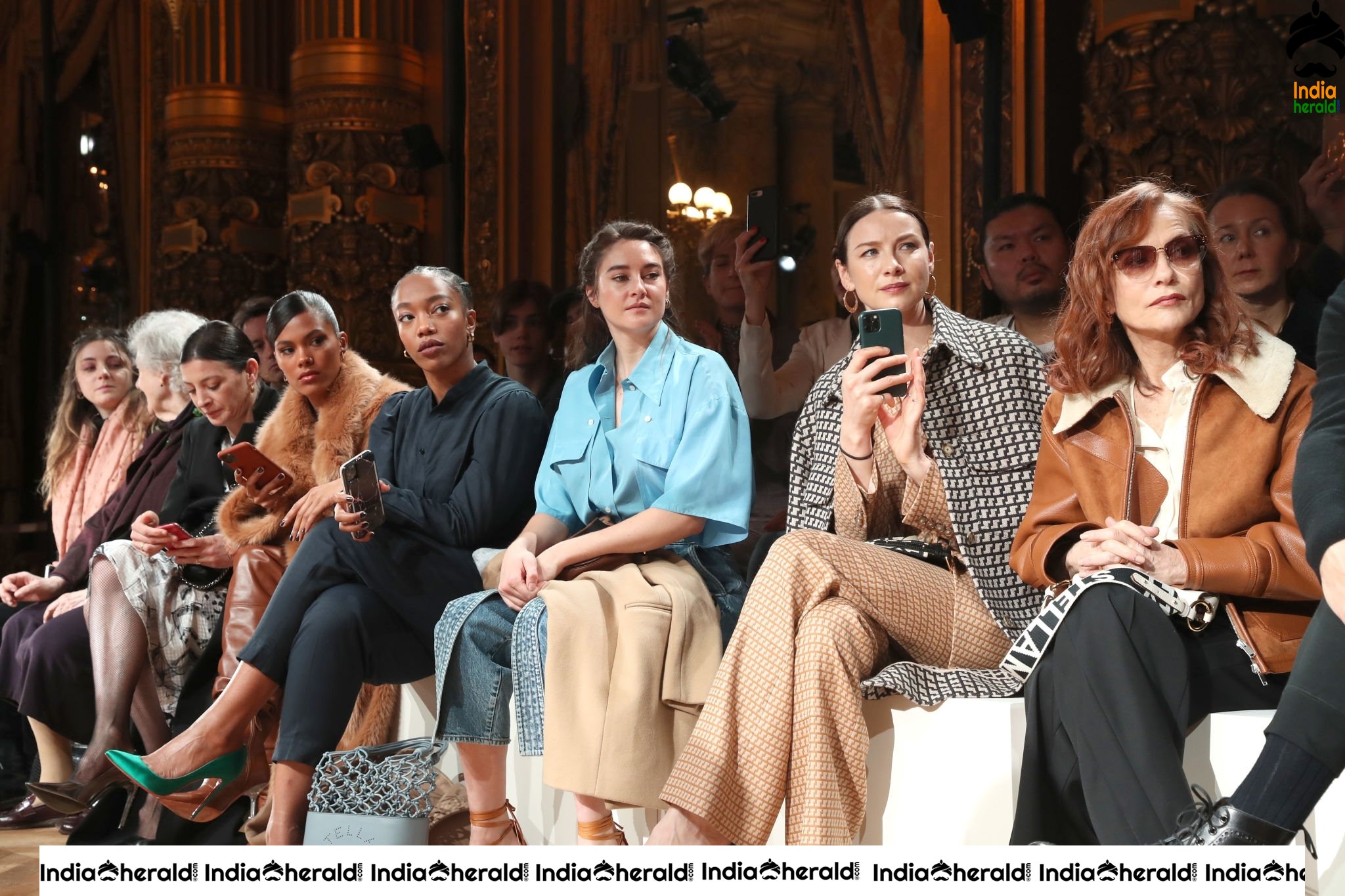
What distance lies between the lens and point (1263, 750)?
186cm

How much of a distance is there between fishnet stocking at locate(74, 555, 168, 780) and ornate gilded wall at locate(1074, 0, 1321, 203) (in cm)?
318

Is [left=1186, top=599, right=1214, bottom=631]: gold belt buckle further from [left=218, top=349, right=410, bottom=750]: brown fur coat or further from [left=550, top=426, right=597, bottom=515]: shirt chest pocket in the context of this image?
[left=218, top=349, right=410, bottom=750]: brown fur coat

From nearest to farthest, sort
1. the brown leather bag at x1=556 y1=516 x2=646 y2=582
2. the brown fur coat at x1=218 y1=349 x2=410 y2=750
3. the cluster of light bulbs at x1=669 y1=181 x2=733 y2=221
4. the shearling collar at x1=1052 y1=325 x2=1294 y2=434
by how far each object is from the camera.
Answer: the shearling collar at x1=1052 y1=325 x2=1294 y2=434, the brown leather bag at x1=556 y1=516 x2=646 y2=582, the brown fur coat at x1=218 y1=349 x2=410 y2=750, the cluster of light bulbs at x1=669 y1=181 x2=733 y2=221

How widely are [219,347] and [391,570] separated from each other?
1.26 m

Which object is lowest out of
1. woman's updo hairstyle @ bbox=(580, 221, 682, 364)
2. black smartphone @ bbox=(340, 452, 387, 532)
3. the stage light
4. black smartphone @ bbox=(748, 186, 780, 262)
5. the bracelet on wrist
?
black smartphone @ bbox=(340, 452, 387, 532)

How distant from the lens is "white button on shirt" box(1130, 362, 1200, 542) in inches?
90.3

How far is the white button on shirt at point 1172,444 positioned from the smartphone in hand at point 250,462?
2.14m

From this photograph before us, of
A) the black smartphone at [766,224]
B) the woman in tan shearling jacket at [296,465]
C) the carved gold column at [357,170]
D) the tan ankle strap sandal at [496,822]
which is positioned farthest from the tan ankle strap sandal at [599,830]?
the carved gold column at [357,170]

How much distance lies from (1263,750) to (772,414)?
2659mm

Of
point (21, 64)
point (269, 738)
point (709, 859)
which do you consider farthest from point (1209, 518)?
point (21, 64)

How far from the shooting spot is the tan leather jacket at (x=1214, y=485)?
2.12m

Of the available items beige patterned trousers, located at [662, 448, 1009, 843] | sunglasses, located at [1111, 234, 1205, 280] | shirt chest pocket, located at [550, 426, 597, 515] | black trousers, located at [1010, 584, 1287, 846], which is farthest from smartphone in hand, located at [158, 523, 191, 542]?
sunglasses, located at [1111, 234, 1205, 280]

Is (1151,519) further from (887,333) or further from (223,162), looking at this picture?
(223,162)

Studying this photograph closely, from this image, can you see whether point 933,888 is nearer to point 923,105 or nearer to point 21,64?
point 923,105
